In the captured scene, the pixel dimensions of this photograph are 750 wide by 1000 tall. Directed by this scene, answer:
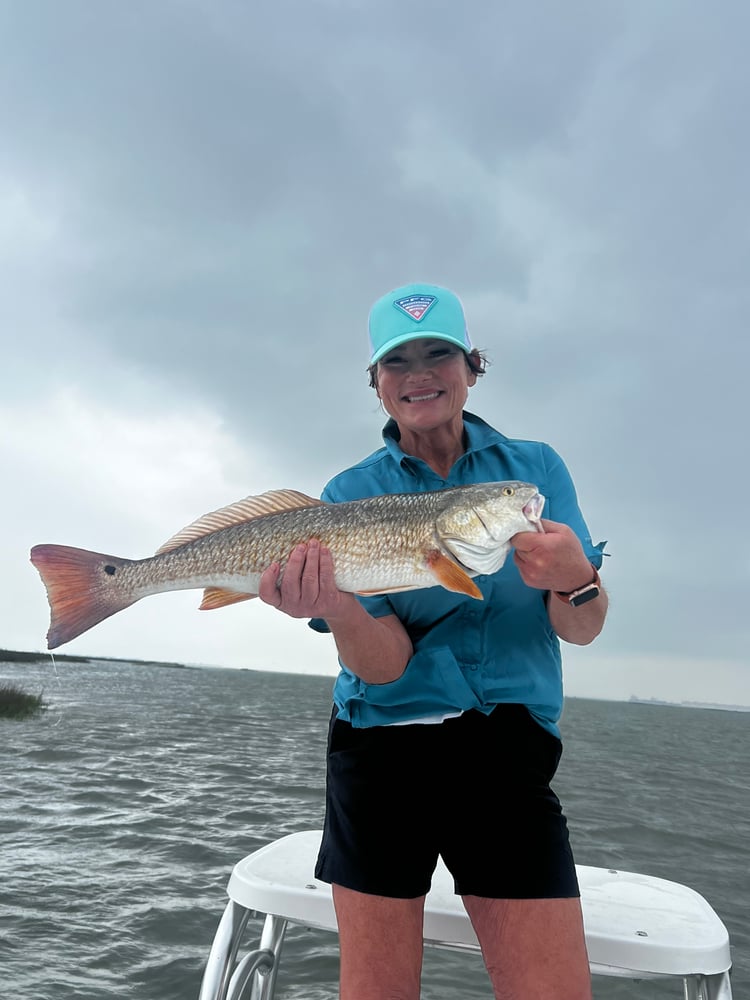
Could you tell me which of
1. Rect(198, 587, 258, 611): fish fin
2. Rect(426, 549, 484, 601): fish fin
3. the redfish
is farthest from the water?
Rect(426, 549, 484, 601): fish fin

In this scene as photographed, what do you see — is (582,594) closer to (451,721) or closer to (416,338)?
(451,721)

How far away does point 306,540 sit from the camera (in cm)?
394

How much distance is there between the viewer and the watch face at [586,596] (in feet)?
10.3

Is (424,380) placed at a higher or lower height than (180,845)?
higher

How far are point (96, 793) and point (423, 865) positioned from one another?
1362 cm

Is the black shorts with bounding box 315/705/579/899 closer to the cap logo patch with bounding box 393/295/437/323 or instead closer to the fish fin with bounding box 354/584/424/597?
the fish fin with bounding box 354/584/424/597

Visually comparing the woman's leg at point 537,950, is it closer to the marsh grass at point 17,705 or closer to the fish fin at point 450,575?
the fish fin at point 450,575

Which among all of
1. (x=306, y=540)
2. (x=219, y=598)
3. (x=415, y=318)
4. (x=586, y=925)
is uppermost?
(x=415, y=318)

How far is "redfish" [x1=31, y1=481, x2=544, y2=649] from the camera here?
345 centimetres

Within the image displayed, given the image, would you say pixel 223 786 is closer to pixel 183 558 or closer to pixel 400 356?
pixel 183 558

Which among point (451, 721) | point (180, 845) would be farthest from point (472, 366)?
point (180, 845)

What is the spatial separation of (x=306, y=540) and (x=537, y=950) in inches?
90.0

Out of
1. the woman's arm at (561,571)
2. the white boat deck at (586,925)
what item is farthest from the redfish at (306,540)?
the white boat deck at (586,925)

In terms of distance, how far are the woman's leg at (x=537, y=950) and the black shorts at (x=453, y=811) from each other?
6 centimetres
